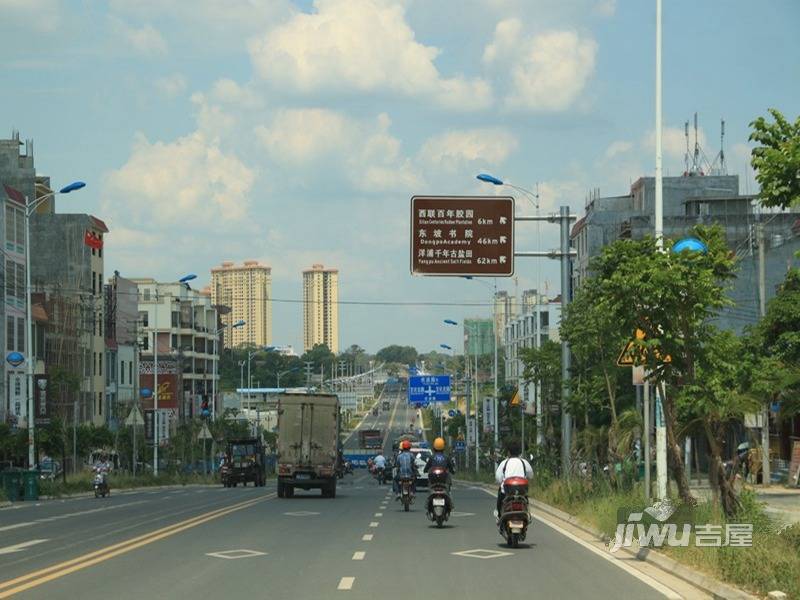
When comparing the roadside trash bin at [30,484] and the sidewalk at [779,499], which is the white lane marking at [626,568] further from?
the roadside trash bin at [30,484]

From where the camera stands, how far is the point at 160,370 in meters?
121

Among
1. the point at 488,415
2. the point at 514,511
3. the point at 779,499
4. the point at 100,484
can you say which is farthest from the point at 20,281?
the point at 488,415

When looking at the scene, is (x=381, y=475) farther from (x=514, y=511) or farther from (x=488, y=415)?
(x=514, y=511)

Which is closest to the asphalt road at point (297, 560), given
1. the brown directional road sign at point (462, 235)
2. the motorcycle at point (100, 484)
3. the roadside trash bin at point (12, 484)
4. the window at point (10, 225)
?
the brown directional road sign at point (462, 235)

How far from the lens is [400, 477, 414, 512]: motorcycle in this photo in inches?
1308

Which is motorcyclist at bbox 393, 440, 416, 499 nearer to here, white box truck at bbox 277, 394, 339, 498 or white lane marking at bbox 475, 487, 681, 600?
white lane marking at bbox 475, 487, 681, 600

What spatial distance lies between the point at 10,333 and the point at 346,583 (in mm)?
53318

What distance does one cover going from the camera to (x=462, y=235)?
119 feet

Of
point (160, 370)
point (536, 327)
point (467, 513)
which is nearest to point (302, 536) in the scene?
point (467, 513)

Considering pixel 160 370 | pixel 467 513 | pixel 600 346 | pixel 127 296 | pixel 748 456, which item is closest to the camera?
pixel 467 513

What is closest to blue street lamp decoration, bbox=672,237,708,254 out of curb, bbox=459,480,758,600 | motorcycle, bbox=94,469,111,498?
curb, bbox=459,480,758,600

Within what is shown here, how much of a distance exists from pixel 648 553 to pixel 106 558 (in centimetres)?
777

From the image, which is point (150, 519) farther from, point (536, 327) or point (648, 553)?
point (536, 327)

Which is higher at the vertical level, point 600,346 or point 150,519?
point 600,346
